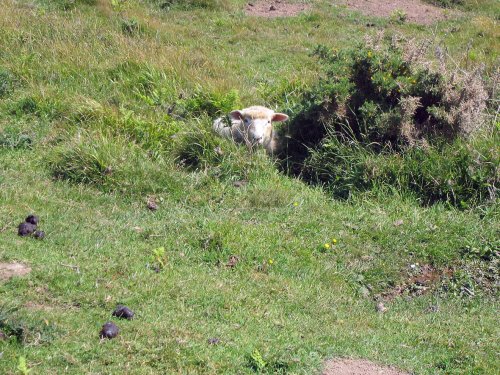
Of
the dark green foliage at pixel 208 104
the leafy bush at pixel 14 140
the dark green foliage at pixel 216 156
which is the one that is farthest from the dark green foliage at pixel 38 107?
the dark green foliage at pixel 216 156

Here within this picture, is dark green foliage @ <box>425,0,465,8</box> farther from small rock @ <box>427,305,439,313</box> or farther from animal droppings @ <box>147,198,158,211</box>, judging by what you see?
small rock @ <box>427,305,439,313</box>

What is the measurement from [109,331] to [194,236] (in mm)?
2300

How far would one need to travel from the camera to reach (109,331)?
5500 millimetres

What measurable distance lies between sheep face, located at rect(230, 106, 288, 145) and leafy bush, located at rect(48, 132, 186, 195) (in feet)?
4.46

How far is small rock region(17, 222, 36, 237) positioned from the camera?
23.8ft

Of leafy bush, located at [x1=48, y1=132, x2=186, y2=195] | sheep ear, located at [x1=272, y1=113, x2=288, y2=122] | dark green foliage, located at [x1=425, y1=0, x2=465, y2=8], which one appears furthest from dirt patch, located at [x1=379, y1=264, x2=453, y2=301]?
dark green foliage, located at [x1=425, y1=0, x2=465, y2=8]

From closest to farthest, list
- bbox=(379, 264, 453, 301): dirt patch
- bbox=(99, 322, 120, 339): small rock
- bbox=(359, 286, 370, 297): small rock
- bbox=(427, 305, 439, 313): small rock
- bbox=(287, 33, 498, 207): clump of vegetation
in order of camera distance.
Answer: bbox=(99, 322, 120, 339): small rock
bbox=(427, 305, 439, 313): small rock
bbox=(359, 286, 370, 297): small rock
bbox=(379, 264, 453, 301): dirt patch
bbox=(287, 33, 498, 207): clump of vegetation

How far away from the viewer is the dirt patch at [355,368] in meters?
5.61

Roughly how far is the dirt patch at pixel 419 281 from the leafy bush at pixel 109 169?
9.52ft

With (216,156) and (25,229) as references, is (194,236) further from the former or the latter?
(216,156)

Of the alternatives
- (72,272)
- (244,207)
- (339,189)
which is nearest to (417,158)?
(339,189)

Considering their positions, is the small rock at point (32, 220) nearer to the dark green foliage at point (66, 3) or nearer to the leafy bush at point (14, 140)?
the leafy bush at point (14, 140)

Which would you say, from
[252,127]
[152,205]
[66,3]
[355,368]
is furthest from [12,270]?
[66,3]

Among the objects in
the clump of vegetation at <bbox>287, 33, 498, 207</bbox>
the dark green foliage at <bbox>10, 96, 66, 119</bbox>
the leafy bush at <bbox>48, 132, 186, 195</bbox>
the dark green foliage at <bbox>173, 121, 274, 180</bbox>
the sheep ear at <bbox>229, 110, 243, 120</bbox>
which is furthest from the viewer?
the dark green foliage at <bbox>10, 96, 66, 119</bbox>
